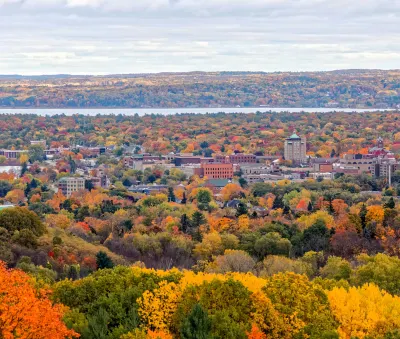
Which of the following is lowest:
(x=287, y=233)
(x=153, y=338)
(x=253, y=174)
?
(x=253, y=174)

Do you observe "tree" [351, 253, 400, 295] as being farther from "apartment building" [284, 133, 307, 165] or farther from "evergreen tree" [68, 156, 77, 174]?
"apartment building" [284, 133, 307, 165]

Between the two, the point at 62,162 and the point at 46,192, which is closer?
the point at 46,192

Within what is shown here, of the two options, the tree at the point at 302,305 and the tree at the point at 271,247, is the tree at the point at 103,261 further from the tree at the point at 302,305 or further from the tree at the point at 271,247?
the tree at the point at 302,305

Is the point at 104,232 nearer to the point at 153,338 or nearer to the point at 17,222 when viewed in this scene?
the point at 17,222

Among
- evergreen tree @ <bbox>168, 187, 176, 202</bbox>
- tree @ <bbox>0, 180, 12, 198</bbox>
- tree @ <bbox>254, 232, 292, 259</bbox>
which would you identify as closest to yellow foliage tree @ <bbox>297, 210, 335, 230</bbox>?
tree @ <bbox>254, 232, 292, 259</bbox>

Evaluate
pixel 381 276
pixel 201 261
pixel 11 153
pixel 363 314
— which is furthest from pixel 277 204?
pixel 11 153

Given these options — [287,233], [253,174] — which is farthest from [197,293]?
[253,174]

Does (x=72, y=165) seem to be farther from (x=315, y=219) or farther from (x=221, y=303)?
(x=221, y=303)
